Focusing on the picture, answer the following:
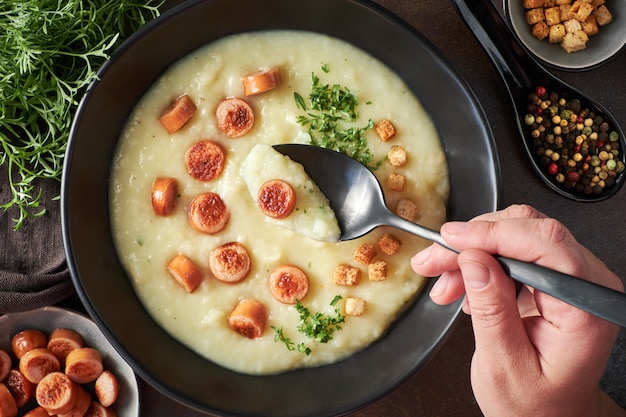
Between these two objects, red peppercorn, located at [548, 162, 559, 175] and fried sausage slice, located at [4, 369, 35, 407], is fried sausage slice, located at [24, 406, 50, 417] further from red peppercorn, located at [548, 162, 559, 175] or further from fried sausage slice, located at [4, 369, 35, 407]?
red peppercorn, located at [548, 162, 559, 175]

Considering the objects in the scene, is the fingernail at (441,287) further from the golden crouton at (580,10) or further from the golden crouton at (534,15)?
the golden crouton at (580,10)

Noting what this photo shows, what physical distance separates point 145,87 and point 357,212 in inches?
45.2

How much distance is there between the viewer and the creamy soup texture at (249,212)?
9.72 ft

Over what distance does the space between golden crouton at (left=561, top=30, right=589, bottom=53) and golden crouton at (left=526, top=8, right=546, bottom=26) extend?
168 mm

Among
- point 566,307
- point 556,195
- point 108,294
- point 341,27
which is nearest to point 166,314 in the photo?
point 108,294

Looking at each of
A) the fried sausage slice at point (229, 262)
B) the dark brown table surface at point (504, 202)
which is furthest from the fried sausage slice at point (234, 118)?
the dark brown table surface at point (504, 202)

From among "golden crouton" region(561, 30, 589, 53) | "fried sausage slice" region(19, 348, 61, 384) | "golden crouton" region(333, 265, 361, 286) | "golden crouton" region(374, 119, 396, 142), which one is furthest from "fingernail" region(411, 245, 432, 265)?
"fried sausage slice" region(19, 348, 61, 384)

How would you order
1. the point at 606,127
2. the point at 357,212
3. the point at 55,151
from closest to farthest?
the point at 357,212, the point at 55,151, the point at 606,127

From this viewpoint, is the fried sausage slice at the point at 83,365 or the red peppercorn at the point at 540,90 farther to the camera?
the red peppercorn at the point at 540,90

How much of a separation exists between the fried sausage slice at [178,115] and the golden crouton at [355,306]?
43.6 inches

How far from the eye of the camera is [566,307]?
2193mm

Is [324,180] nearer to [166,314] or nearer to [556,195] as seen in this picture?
[166,314]

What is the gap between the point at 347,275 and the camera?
2.91 m

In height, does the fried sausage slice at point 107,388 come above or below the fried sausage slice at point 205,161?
below
